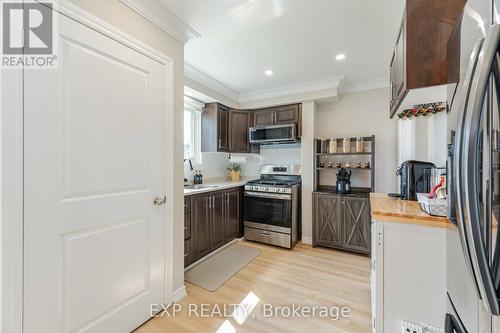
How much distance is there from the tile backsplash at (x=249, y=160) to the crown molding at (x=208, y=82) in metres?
1.05

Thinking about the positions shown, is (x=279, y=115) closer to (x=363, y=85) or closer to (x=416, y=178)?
(x=363, y=85)

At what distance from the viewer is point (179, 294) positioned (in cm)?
195

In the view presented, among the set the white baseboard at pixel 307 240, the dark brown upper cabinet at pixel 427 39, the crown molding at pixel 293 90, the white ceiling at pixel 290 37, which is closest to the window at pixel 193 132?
the white ceiling at pixel 290 37

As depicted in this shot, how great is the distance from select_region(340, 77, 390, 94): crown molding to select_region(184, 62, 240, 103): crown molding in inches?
68.0

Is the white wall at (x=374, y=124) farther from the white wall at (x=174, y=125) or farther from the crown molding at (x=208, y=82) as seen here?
the white wall at (x=174, y=125)

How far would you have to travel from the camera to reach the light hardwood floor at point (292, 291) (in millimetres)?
1654

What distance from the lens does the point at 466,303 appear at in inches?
28.1

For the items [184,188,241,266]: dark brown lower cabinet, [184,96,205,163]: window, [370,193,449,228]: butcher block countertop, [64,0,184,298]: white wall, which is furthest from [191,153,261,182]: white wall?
[370,193,449,228]: butcher block countertop

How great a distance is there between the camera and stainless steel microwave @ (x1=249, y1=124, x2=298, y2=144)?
11.0ft

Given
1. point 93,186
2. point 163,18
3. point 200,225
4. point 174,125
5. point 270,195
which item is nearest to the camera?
point 93,186

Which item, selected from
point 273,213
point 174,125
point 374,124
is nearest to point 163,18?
point 174,125

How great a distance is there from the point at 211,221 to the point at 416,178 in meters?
2.25

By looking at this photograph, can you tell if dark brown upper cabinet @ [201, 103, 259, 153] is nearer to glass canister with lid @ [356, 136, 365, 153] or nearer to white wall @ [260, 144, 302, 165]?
white wall @ [260, 144, 302, 165]

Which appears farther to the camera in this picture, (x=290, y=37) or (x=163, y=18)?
(x=290, y=37)
